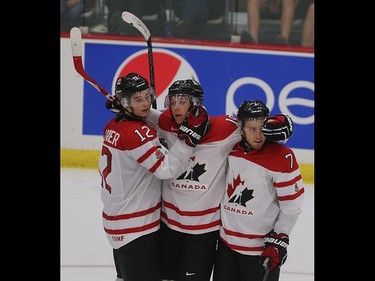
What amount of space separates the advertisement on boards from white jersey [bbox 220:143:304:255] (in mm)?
2700

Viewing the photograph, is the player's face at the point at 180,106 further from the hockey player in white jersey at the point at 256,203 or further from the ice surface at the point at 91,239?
the ice surface at the point at 91,239

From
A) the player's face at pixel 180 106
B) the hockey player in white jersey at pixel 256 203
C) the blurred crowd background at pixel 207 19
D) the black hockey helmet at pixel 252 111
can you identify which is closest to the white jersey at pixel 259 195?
the hockey player in white jersey at pixel 256 203

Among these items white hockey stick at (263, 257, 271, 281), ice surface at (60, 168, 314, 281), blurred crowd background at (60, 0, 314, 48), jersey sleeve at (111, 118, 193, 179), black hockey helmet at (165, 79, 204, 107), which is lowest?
ice surface at (60, 168, 314, 281)

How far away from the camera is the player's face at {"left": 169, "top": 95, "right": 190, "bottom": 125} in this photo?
2.82 metres

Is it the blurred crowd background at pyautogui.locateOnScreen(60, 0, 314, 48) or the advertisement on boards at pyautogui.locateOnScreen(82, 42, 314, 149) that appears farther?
the blurred crowd background at pyautogui.locateOnScreen(60, 0, 314, 48)

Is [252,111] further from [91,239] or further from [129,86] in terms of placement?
[91,239]

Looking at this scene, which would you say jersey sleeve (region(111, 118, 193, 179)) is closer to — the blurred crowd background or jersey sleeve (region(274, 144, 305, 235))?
jersey sleeve (region(274, 144, 305, 235))

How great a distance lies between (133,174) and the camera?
9.50ft

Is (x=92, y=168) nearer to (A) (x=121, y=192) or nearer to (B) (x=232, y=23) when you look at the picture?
(B) (x=232, y=23)

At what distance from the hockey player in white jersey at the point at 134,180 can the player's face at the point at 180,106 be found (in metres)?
0.05

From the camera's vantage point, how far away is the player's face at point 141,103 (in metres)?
2.87

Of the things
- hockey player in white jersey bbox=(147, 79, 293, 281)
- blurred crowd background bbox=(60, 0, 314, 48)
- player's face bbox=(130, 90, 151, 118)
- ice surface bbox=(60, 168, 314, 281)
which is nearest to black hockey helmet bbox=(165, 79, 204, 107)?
hockey player in white jersey bbox=(147, 79, 293, 281)

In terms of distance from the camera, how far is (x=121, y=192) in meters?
2.90
